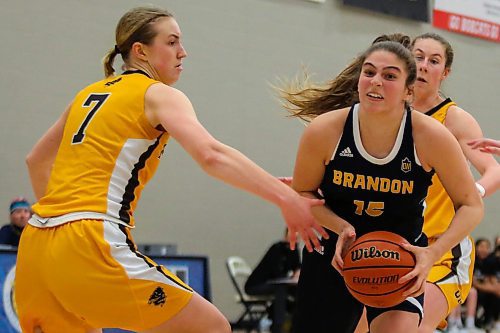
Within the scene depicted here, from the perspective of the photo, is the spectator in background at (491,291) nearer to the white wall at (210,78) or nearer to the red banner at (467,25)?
the white wall at (210,78)

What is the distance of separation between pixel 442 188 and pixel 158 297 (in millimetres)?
1922

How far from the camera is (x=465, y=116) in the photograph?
14.5 feet

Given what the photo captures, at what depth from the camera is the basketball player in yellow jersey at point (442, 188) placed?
13.5ft

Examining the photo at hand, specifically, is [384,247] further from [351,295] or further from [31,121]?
[31,121]

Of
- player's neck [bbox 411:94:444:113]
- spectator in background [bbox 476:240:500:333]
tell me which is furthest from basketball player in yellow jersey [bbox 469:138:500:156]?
spectator in background [bbox 476:240:500:333]

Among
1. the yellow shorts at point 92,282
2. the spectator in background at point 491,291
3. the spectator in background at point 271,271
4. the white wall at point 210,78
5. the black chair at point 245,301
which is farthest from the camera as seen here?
the spectator in background at point 491,291

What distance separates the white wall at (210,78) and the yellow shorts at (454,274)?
19.9ft

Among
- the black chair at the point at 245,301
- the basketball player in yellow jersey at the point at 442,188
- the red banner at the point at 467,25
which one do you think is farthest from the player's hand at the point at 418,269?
the red banner at the point at 467,25

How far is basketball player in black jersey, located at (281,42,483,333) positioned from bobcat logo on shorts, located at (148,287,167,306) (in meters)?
0.80

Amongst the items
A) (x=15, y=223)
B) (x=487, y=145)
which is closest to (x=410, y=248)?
(x=487, y=145)

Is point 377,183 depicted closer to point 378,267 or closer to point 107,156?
point 378,267

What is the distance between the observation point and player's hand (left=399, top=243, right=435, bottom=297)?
3311mm

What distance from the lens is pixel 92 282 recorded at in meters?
2.99

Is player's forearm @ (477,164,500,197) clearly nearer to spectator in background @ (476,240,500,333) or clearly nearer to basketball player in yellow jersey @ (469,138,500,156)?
basketball player in yellow jersey @ (469,138,500,156)
